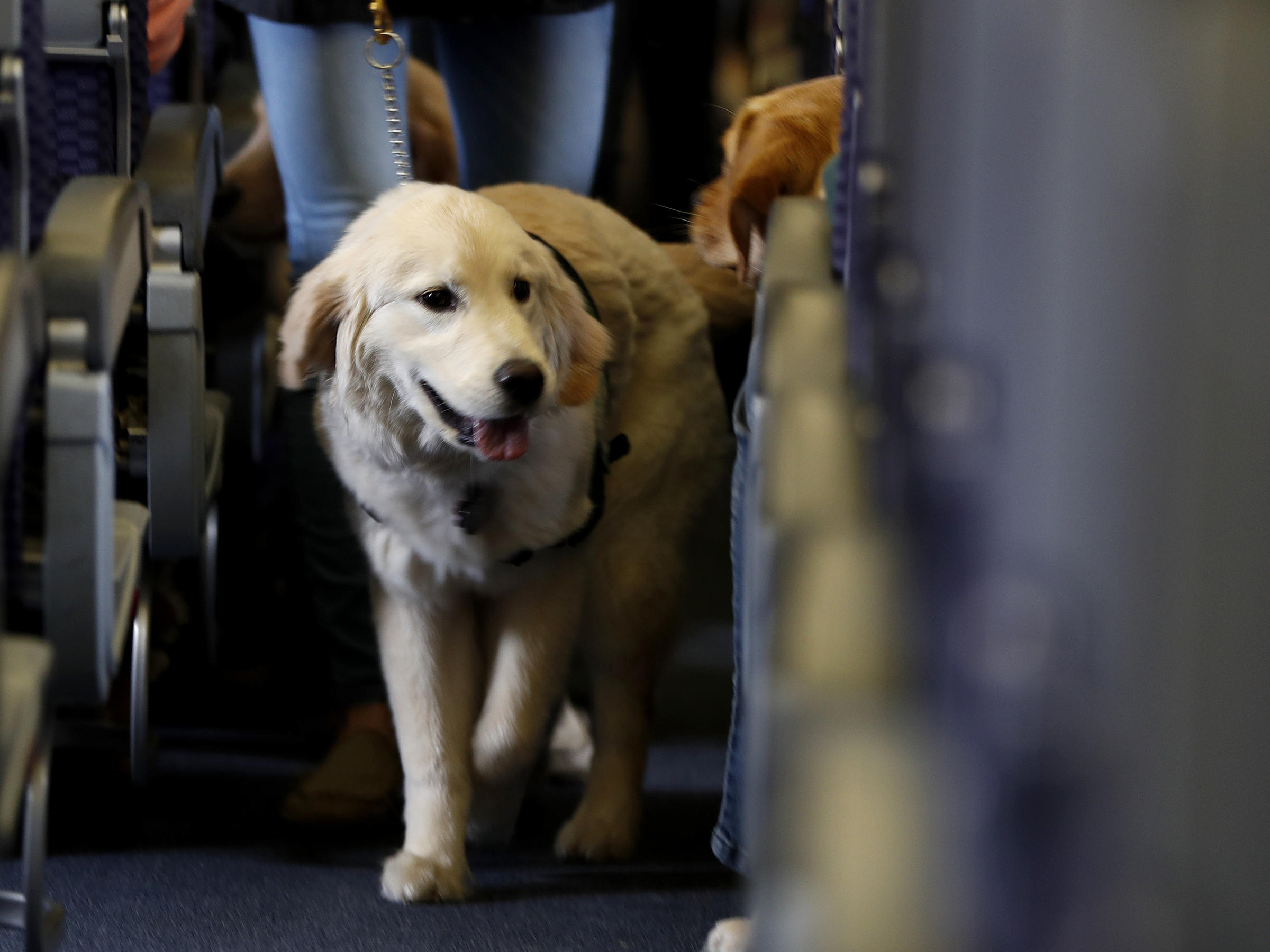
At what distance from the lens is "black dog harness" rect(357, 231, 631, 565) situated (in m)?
1.70

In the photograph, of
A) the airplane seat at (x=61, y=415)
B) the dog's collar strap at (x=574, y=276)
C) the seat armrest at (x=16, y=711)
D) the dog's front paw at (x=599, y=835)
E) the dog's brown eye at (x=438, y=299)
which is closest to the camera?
the seat armrest at (x=16, y=711)

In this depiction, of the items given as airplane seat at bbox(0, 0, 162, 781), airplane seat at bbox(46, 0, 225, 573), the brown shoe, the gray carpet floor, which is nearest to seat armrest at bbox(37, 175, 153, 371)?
airplane seat at bbox(0, 0, 162, 781)

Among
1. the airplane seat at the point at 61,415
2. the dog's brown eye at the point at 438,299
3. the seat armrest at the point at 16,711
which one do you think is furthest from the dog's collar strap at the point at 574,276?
the seat armrest at the point at 16,711

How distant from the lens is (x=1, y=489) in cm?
102

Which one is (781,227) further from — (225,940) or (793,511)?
(225,940)

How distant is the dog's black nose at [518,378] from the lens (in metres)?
1.55

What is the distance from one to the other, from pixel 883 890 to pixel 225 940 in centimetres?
127

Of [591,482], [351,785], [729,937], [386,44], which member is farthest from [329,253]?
[729,937]

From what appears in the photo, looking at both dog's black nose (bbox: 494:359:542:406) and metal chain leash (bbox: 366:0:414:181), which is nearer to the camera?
dog's black nose (bbox: 494:359:542:406)

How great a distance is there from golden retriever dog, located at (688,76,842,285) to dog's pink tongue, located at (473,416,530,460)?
355 millimetres

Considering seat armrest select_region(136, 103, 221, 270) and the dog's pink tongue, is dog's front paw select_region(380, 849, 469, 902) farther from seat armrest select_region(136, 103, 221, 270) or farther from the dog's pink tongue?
seat armrest select_region(136, 103, 221, 270)

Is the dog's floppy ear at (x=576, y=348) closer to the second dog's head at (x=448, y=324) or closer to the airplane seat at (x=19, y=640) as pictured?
the second dog's head at (x=448, y=324)

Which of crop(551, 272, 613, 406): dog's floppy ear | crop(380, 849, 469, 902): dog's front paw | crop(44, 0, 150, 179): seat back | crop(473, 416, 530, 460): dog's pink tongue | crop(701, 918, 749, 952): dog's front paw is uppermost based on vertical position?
crop(44, 0, 150, 179): seat back

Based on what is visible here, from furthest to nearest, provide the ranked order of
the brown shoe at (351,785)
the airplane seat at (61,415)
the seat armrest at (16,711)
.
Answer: the brown shoe at (351,785), the airplane seat at (61,415), the seat armrest at (16,711)
